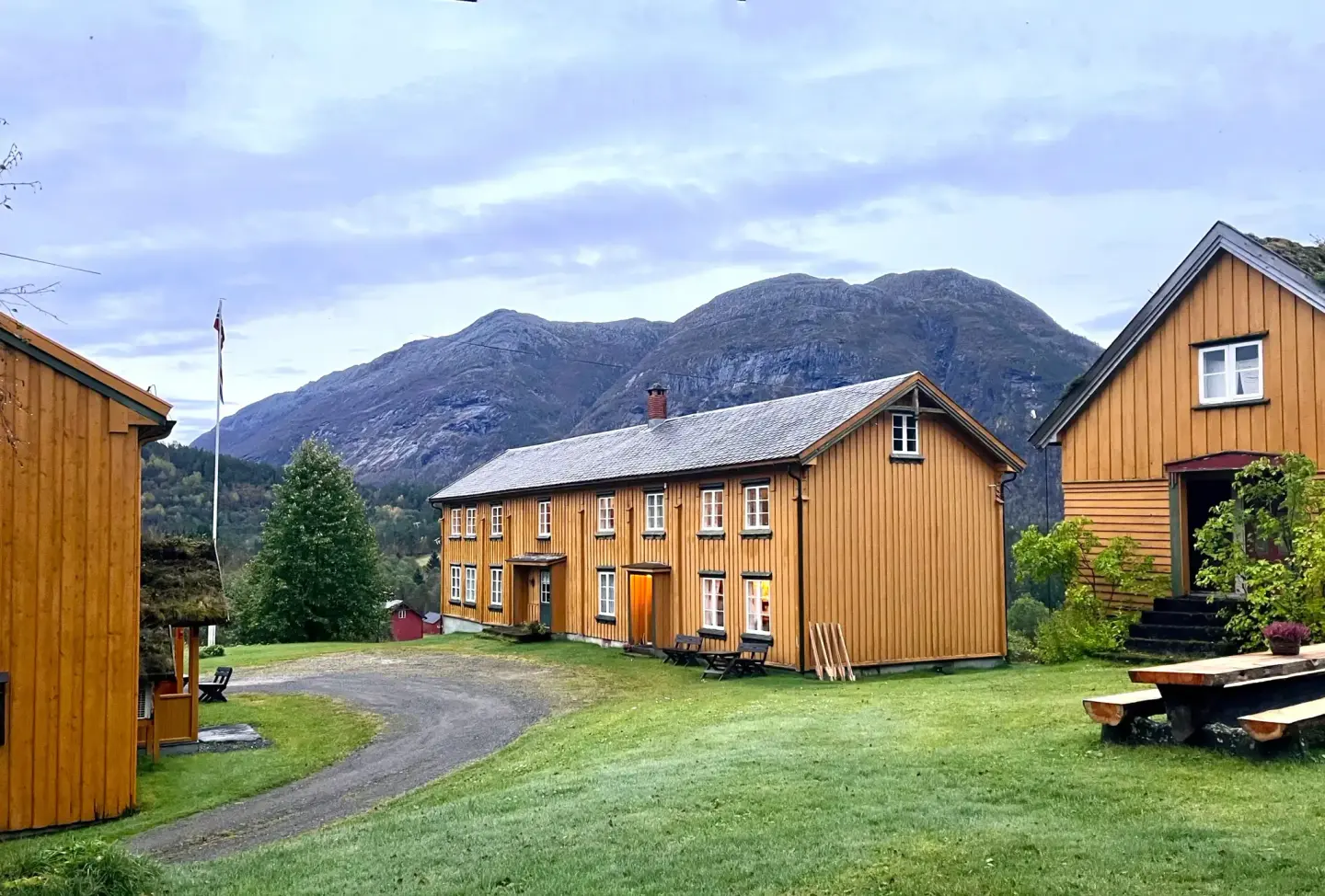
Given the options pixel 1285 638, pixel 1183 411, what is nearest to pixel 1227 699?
pixel 1285 638

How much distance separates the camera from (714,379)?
18762 centimetres

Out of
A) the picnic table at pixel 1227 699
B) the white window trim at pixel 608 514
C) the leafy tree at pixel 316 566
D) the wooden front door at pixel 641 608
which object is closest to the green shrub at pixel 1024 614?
the leafy tree at pixel 316 566

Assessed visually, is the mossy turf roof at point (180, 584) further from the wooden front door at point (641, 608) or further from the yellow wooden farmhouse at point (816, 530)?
the wooden front door at point (641, 608)

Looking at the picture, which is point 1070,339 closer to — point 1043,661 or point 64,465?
point 1043,661

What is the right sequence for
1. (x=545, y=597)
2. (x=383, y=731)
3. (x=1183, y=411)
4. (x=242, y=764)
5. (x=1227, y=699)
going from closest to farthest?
(x=1227, y=699) < (x=242, y=764) < (x=383, y=731) < (x=1183, y=411) < (x=545, y=597)

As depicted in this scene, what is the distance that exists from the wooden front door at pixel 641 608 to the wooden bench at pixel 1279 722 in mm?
20021

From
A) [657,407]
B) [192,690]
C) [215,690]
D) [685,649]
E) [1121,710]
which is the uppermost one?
[657,407]

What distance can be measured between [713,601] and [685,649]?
1389mm

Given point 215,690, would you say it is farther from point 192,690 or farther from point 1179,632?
point 1179,632

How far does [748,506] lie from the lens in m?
25.3

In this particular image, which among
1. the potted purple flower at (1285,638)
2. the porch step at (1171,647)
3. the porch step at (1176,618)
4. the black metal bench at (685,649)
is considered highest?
the potted purple flower at (1285,638)

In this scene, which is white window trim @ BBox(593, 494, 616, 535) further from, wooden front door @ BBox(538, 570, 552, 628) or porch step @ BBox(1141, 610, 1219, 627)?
porch step @ BBox(1141, 610, 1219, 627)

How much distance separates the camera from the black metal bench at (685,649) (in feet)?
85.6

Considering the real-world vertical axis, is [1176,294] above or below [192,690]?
above
